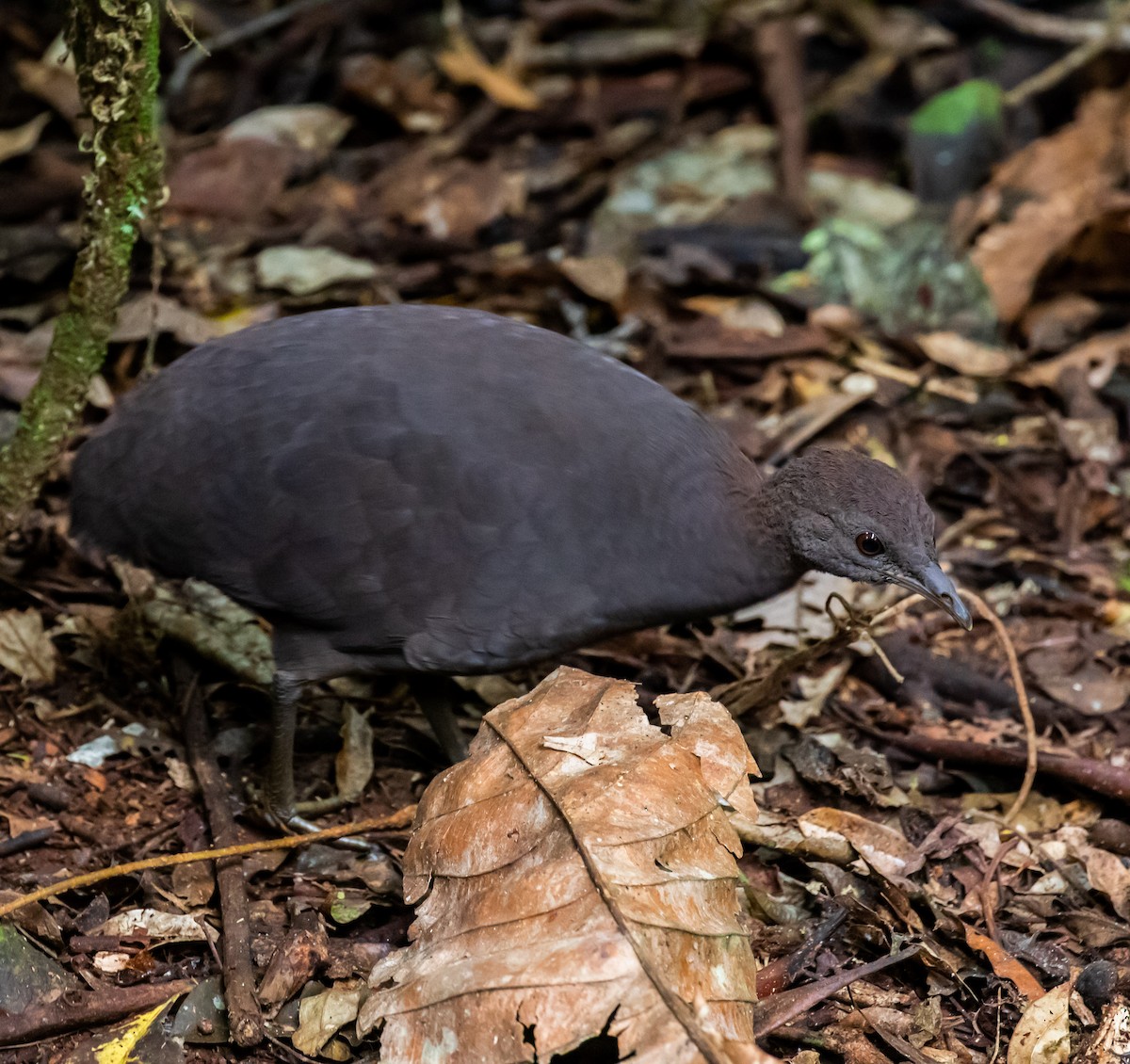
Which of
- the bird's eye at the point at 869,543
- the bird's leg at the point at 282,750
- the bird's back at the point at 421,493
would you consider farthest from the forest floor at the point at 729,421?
the bird's back at the point at 421,493

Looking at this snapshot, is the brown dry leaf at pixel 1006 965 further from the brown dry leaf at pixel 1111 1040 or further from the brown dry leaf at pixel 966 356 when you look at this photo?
the brown dry leaf at pixel 966 356

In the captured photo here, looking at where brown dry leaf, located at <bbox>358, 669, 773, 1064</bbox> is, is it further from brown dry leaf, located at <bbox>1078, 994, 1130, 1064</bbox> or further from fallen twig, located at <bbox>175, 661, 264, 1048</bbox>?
brown dry leaf, located at <bbox>1078, 994, 1130, 1064</bbox>

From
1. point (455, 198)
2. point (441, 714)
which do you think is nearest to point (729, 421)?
point (441, 714)

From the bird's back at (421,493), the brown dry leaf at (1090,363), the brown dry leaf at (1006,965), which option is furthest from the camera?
the brown dry leaf at (1090,363)

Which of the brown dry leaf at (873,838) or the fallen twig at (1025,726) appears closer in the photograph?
the brown dry leaf at (873,838)

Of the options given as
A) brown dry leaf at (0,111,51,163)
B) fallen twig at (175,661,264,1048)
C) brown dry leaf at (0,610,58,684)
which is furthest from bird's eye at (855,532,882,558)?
brown dry leaf at (0,111,51,163)

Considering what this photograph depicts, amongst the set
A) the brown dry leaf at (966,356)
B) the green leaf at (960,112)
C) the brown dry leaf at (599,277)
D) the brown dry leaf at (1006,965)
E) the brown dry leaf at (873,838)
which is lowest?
the brown dry leaf at (1006,965)

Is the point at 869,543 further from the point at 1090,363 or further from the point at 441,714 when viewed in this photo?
the point at 1090,363
